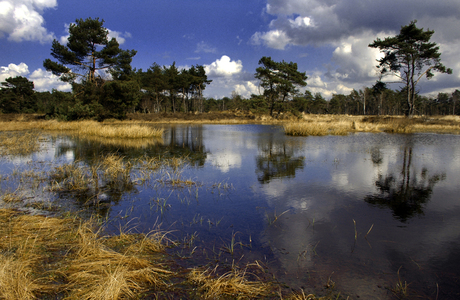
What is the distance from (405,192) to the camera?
664 cm

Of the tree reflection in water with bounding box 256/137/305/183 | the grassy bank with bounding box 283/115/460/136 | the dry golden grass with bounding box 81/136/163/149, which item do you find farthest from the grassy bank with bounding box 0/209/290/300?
the grassy bank with bounding box 283/115/460/136

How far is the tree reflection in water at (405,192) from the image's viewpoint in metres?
5.43

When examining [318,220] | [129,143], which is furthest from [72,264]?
[129,143]

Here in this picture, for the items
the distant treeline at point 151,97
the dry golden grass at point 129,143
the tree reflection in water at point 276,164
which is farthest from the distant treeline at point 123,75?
the tree reflection in water at point 276,164

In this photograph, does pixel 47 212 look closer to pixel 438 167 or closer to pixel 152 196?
pixel 152 196

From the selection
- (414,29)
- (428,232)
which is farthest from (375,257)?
(414,29)

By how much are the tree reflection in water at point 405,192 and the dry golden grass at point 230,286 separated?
11.7 feet

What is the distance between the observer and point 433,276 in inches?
125

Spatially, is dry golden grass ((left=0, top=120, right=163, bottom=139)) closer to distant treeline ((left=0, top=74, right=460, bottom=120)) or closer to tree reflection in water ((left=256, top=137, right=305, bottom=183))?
distant treeline ((left=0, top=74, right=460, bottom=120))

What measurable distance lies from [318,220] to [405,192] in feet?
11.0

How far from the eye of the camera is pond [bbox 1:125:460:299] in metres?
3.20

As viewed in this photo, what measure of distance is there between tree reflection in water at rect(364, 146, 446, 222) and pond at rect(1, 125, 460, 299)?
2cm

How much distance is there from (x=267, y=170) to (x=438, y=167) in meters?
6.28

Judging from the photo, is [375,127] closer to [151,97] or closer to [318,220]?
[318,220]
